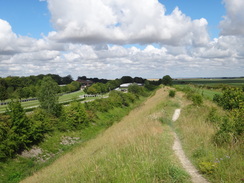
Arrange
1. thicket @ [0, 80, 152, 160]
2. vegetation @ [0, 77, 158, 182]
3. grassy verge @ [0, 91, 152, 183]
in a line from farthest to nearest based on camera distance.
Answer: thicket @ [0, 80, 152, 160] → vegetation @ [0, 77, 158, 182] → grassy verge @ [0, 91, 152, 183]

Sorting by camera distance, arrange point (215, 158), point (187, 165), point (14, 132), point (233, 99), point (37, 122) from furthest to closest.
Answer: point (37, 122)
point (14, 132)
point (233, 99)
point (187, 165)
point (215, 158)

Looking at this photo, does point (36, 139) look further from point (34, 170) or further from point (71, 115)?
point (71, 115)

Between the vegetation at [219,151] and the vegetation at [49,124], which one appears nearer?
the vegetation at [219,151]

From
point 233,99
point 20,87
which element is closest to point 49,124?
point 233,99

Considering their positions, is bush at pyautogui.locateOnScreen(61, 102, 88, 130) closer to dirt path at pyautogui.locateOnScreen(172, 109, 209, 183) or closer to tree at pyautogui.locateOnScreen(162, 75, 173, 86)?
dirt path at pyautogui.locateOnScreen(172, 109, 209, 183)

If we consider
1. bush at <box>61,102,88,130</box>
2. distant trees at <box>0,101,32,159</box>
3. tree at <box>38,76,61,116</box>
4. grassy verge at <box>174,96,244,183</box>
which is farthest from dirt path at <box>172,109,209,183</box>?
tree at <box>38,76,61,116</box>

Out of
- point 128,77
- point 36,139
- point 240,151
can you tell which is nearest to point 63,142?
point 36,139

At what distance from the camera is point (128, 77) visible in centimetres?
17412

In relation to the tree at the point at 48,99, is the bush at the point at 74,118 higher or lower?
lower

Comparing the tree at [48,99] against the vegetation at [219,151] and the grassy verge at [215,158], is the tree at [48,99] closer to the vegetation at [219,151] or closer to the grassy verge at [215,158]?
the vegetation at [219,151]

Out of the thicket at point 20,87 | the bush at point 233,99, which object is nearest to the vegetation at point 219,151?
the bush at point 233,99

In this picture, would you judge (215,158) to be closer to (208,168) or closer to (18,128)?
(208,168)

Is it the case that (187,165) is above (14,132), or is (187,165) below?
above

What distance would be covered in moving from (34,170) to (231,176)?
55.9 ft
